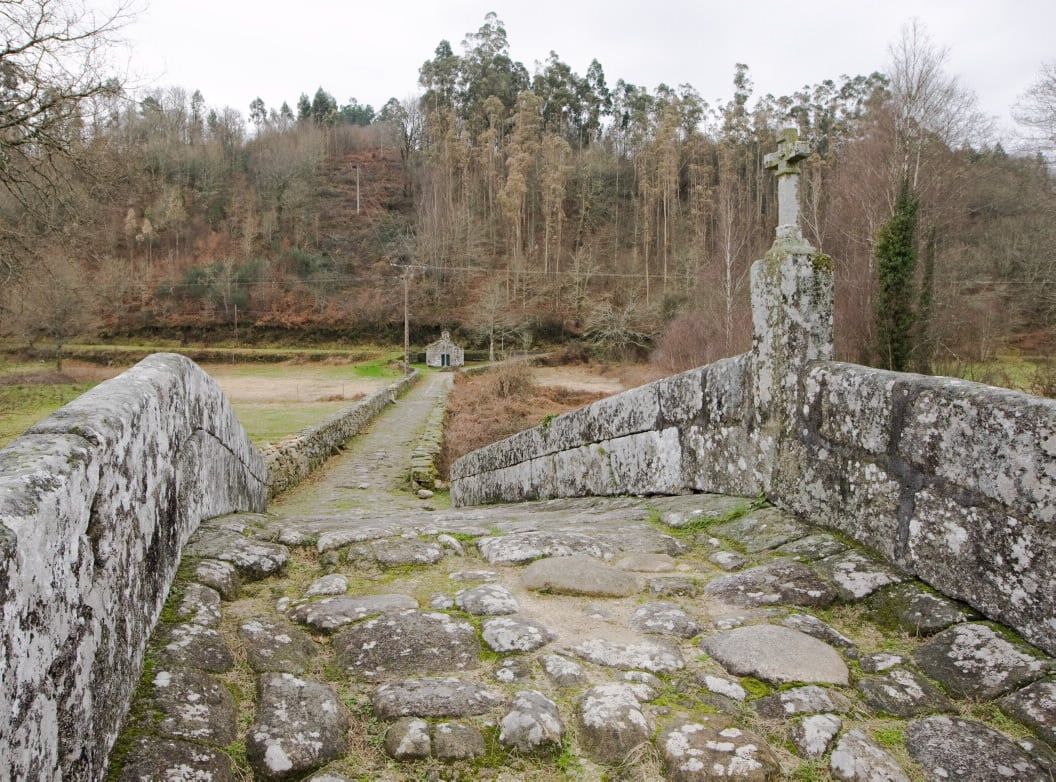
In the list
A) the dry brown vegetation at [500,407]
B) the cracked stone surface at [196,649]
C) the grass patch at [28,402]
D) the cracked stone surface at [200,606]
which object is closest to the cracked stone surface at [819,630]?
the cracked stone surface at [196,649]

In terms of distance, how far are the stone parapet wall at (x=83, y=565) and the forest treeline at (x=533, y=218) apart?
36.6 ft

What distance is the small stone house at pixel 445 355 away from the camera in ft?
168

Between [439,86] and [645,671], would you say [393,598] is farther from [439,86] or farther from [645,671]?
[439,86]

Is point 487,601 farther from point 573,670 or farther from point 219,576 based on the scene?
point 219,576

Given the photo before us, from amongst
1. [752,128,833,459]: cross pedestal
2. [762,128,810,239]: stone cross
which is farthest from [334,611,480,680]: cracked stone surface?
[762,128,810,239]: stone cross

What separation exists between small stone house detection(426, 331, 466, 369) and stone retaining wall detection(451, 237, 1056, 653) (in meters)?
45.7

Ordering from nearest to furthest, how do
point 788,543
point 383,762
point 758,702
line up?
point 383,762, point 758,702, point 788,543

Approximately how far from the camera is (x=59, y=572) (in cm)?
146

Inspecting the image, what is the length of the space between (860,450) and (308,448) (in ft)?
38.7

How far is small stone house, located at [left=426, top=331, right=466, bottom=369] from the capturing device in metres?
51.1

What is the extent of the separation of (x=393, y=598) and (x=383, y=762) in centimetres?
105

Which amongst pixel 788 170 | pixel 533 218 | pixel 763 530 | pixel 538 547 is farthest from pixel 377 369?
pixel 763 530

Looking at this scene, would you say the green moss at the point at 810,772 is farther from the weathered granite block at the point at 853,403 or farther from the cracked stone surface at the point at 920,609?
the weathered granite block at the point at 853,403

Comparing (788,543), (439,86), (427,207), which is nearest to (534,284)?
(427,207)
